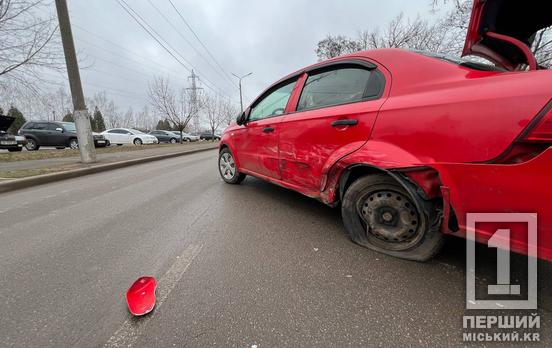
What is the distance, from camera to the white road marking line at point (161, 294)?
50.6 inches

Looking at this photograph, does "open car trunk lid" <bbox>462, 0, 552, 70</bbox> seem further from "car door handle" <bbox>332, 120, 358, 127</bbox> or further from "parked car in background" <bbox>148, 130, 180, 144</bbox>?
"parked car in background" <bbox>148, 130, 180, 144</bbox>

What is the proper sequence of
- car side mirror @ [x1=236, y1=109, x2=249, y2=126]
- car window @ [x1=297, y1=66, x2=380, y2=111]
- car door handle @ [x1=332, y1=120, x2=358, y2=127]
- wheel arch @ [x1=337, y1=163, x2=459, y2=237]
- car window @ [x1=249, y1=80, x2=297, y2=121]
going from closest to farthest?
wheel arch @ [x1=337, y1=163, x2=459, y2=237]
car door handle @ [x1=332, y1=120, x2=358, y2=127]
car window @ [x1=297, y1=66, x2=380, y2=111]
car window @ [x1=249, y1=80, x2=297, y2=121]
car side mirror @ [x1=236, y1=109, x2=249, y2=126]

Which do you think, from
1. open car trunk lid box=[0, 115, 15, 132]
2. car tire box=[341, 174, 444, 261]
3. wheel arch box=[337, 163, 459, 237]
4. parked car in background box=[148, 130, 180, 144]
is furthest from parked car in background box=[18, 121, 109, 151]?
wheel arch box=[337, 163, 459, 237]

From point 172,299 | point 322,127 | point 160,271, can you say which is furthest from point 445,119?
point 160,271

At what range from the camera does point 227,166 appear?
15.5 feet

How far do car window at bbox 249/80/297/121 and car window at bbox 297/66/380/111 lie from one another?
330 mm

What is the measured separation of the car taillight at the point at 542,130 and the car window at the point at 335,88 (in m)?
1.05

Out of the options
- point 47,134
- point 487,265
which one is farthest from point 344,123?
point 47,134

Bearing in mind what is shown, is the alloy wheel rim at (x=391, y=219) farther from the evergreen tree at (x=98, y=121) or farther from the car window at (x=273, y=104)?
the evergreen tree at (x=98, y=121)

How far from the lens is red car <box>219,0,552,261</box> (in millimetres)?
1270

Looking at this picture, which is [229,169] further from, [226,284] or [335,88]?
[226,284]

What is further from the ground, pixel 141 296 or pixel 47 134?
pixel 47 134

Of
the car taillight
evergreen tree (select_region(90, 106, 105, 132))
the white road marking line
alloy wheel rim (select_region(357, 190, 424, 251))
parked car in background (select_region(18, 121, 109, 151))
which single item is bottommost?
the white road marking line

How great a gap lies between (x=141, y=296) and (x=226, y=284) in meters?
0.55
